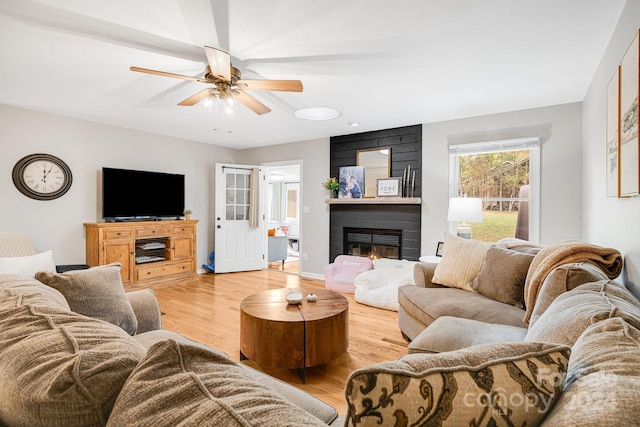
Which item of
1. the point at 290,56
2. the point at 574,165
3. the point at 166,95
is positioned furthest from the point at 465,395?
the point at 574,165

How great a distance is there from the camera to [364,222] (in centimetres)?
489

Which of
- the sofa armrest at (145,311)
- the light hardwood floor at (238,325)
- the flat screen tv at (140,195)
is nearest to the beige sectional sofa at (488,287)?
the light hardwood floor at (238,325)

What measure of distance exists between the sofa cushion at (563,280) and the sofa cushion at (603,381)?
0.74m

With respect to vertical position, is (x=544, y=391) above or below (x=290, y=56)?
below

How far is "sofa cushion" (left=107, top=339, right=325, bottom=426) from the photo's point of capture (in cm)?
49

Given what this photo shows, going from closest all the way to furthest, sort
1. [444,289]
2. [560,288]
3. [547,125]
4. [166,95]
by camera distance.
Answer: [560,288] < [444,289] < [166,95] < [547,125]

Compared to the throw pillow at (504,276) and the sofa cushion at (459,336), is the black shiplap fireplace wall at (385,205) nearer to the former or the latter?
the throw pillow at (504,276)

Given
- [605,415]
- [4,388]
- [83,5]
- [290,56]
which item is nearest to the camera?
[605,415]

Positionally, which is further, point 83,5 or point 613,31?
point 613,31

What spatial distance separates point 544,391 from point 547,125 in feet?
12.9

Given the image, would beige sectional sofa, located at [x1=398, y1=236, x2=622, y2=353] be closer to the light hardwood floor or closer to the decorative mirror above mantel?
the light hardwood floor

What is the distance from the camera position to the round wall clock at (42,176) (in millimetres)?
3725

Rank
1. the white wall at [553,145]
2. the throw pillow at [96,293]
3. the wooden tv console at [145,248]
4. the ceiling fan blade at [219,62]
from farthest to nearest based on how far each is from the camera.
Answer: the wooden tv console at [145,248]
the white wall at [553,145]
the ceiling fan blade at [219,62]
the throw pillow at [96,293]

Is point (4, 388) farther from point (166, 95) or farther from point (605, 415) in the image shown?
point (166, 95)
